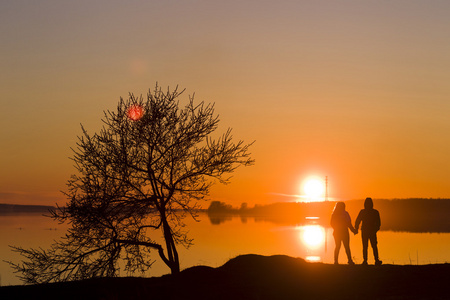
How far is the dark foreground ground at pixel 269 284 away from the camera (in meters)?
19.4

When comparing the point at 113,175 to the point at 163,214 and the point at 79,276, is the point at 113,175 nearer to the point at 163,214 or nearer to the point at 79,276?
the point at 163,214

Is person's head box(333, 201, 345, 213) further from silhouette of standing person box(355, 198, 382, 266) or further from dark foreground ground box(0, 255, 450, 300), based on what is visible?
dark foreground ground box(0, 255, 450, 300)

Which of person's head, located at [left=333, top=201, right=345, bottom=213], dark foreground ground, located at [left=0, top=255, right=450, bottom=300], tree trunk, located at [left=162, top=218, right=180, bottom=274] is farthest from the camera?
person's head, located at [left=333, top=201, right=345, bottom=213]


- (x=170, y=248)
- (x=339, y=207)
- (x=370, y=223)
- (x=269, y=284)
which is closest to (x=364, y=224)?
(x=370, y=223)

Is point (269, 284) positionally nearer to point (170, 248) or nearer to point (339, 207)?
point (170, 248)

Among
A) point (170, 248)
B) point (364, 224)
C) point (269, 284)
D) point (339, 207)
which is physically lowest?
point (269, 284)

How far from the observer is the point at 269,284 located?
68.2ft

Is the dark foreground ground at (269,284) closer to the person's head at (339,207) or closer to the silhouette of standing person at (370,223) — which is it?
the silhouette of standing person at (370,223)

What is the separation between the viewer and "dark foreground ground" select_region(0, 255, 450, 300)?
1944 centimetres

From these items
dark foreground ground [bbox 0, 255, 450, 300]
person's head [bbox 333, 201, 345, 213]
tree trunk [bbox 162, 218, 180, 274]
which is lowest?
dark foreground ground [bbox 0, 255, 450, 300]

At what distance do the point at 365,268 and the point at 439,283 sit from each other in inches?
130

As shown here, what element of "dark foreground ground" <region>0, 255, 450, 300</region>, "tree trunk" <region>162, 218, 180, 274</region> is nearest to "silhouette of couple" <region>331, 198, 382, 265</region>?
"dark foreground ground" <region>0, 255, 450, 300</region>

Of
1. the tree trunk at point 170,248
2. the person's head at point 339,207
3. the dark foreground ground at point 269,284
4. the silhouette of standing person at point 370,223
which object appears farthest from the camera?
the person's head at point 339,207

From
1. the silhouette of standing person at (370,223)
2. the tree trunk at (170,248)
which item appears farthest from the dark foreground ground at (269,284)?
the silhouette of standing person at (370,223)
